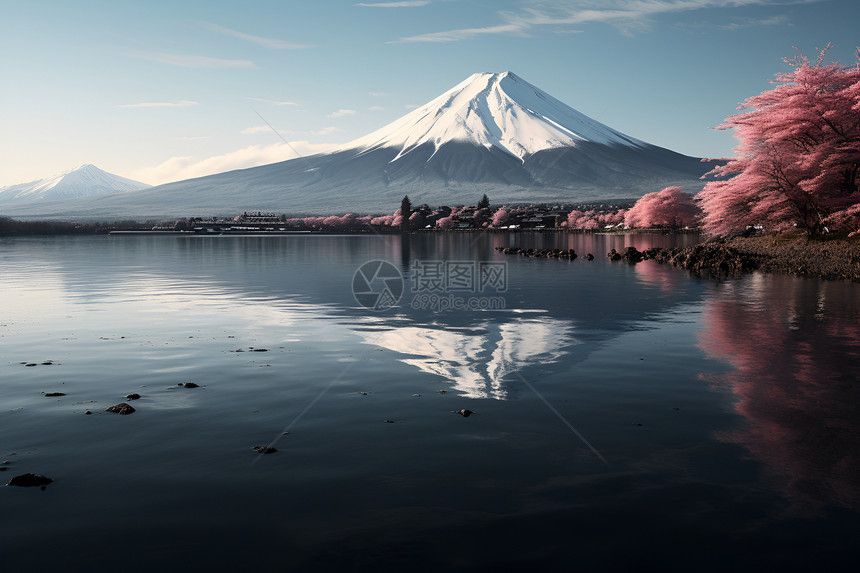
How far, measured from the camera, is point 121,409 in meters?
11.5

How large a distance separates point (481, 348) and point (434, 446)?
26.7ft

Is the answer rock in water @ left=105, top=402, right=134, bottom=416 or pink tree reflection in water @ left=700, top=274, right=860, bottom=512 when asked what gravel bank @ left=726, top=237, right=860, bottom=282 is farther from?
rock in water @ left=105, top=402, right=134, bottom=416

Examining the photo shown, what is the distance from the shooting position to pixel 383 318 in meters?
23.5

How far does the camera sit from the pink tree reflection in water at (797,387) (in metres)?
8.43

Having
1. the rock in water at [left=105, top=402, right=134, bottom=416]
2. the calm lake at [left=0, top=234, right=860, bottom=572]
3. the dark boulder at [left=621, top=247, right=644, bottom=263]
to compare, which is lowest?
the calm lake at [left=0, top=234, right=860, bottom=572]

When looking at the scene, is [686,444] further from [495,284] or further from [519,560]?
[495,284]

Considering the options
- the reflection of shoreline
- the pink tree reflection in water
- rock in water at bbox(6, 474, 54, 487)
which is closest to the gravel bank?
the pink tree reflection in water

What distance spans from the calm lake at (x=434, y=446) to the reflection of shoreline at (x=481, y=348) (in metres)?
0.11

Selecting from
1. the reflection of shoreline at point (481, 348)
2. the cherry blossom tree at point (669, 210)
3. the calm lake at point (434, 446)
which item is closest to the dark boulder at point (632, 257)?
the calm lake at point (434, 446)

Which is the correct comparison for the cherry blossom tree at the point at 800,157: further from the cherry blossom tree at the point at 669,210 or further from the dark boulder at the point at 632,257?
the cherry blossom tree at the point at 669,210

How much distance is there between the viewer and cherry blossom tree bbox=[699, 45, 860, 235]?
44469 millimetres

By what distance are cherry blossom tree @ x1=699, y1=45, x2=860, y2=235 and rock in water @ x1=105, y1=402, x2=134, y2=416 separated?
44.4 metres

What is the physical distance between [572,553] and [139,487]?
5.25m

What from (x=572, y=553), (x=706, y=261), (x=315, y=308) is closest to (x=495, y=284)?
(x=315, y=308)
